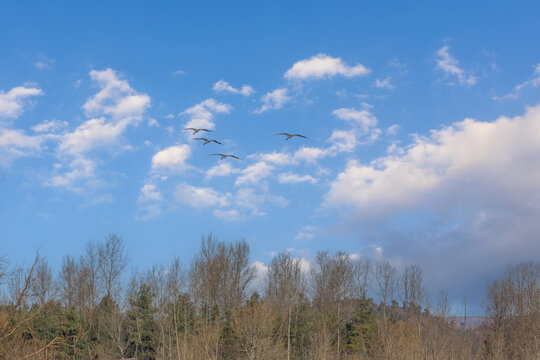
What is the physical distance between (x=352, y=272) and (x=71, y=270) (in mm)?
31598

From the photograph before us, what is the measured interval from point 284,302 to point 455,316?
17996mm

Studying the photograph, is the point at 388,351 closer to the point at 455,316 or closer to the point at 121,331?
the point at 455,316

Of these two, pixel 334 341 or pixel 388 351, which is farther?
pixel 334 341

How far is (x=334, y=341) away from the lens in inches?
1766

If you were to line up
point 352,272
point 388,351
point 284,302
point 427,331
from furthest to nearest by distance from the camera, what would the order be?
1. point 352,272
2. point 284,302
3. point 427,331
4. point 388,351

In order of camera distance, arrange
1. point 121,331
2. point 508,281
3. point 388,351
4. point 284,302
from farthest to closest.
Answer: point 284,302 → point 508,281 → point 121,331 → point 388,351

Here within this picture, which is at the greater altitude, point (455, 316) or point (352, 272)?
point (352, 272)

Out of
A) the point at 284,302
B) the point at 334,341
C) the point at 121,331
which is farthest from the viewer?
the point at 284,302

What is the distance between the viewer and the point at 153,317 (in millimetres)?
42812

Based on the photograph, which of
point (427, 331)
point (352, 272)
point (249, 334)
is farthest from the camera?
point (352, 272)

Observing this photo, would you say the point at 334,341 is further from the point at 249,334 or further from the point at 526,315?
the point at 526,315

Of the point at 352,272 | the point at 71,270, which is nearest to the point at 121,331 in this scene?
the point at 71,270

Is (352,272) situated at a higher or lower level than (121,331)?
higher

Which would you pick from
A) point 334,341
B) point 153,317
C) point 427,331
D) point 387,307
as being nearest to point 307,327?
point 334,341
